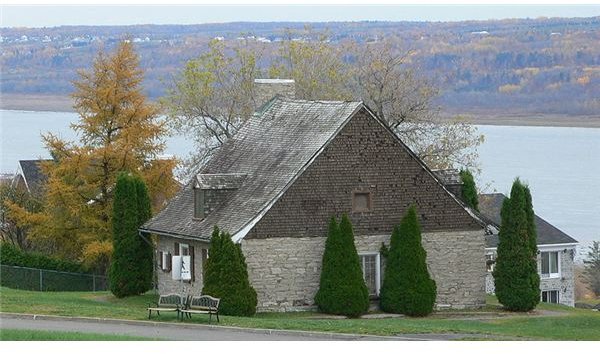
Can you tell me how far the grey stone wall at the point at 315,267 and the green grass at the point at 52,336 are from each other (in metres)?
12.6

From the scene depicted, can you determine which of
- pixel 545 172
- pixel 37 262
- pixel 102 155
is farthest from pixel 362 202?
pixel 545 172

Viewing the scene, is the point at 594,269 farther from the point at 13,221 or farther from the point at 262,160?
the point at 262,160

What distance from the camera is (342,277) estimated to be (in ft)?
140

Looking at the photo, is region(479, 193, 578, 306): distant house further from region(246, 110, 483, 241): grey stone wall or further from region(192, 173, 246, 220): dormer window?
region(192, 173, 246, 220): dormer window

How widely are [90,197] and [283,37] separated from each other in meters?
27.0

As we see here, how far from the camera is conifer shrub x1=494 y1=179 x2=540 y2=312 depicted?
44.9m

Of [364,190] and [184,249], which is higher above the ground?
[364,190]

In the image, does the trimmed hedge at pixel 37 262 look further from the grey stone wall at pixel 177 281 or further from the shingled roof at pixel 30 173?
the shingled roof at pixel 30 173

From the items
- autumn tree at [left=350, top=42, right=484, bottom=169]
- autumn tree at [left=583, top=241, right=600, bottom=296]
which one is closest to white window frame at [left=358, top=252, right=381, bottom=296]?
autumn tree at [left=350, top=42, right=484, bottom=169]

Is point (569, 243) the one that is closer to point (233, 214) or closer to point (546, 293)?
point (546, 293)

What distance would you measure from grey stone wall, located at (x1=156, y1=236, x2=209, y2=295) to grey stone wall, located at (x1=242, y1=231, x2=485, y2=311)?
2.02 m

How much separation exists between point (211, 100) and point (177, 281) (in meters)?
26.9

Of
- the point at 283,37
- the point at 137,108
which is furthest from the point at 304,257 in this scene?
the point at 283,37

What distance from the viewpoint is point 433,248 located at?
147 ft
